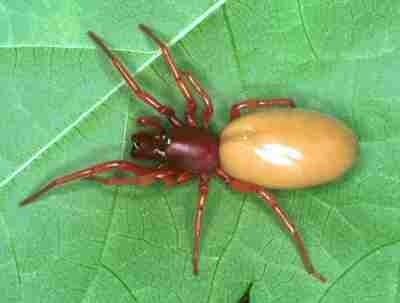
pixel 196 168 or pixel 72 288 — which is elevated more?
pixel 196 168

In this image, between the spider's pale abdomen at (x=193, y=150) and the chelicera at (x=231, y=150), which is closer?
the chelicera at (x=231, y=150)

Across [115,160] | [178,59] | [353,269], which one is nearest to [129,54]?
[178,59]

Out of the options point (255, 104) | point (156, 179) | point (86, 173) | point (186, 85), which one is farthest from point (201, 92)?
point (86, 173)

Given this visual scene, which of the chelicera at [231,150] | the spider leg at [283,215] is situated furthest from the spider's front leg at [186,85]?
the spider leg at [283,215]

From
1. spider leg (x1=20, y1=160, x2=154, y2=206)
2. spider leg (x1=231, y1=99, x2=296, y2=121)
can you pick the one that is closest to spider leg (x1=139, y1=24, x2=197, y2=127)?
spider leg (x1=231, y1=99, x2=296, y2=121)

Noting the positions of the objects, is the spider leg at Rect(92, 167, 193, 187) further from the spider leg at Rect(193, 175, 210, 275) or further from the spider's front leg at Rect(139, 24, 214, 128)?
the spider's front leg at Rect(139, 24, 214, 128)

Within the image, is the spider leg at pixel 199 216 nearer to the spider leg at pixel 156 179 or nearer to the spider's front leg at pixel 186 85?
the spider leg at pixel 156 179

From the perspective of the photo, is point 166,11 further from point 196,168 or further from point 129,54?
point 196,168
